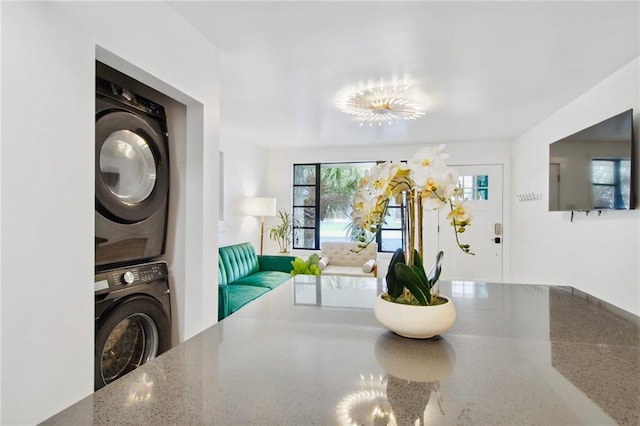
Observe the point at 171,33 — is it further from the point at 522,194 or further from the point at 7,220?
the point at 522,194

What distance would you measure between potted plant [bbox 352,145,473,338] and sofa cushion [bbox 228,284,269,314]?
2491 mm

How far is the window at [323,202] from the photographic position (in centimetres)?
624

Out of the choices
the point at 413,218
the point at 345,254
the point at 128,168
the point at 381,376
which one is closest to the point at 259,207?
the point at 345,254

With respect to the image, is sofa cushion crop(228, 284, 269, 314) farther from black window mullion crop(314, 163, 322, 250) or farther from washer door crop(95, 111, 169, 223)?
black window mullion crop(314, 163, 322, 250)

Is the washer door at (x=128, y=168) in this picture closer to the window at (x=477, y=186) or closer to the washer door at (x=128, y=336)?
the washer door at (x=128, y=336)

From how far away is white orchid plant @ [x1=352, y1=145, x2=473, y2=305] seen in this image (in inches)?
35.5

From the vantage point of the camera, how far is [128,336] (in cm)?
187

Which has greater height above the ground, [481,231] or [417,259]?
[417,259]

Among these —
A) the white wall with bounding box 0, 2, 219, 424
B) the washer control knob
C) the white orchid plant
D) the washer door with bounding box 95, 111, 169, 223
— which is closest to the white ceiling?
the white wall with bounding box 0, 2, 219, 424

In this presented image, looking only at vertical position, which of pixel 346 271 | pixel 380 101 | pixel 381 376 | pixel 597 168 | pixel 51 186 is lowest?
pixel 346 271

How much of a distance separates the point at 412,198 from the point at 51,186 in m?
1.25

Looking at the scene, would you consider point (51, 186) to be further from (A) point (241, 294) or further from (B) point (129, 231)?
(A) point (241, 294)

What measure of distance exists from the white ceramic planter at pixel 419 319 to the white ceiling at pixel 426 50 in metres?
1.62

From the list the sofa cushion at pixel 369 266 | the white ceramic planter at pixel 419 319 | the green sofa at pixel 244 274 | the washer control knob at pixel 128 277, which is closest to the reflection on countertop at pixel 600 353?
the white ceramic planter at pixel 419 319
